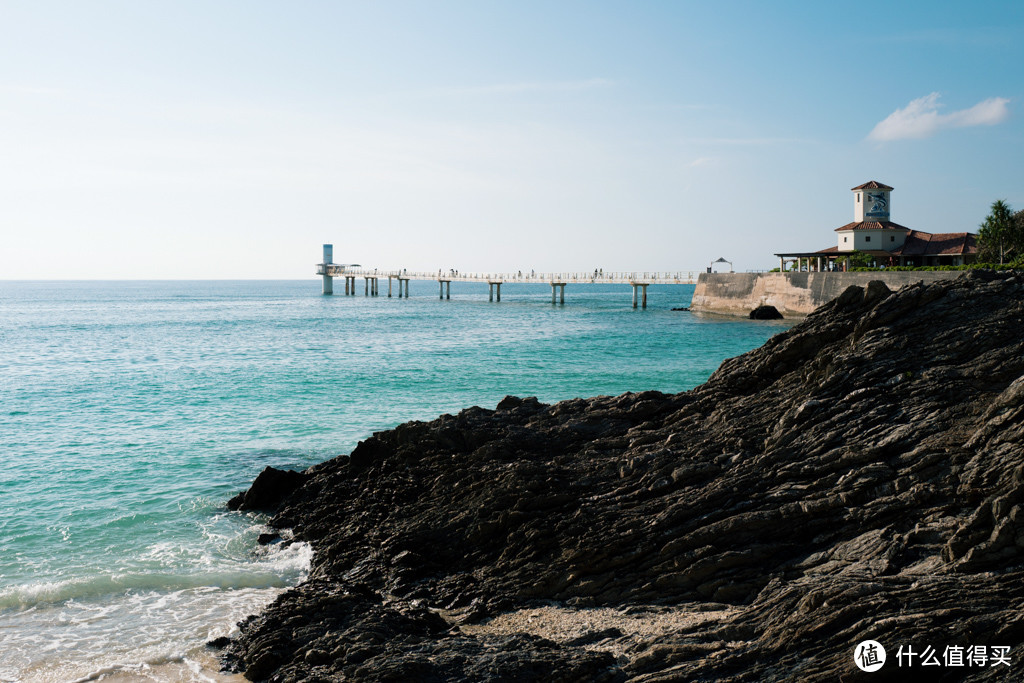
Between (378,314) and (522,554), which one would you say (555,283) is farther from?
(522,554)

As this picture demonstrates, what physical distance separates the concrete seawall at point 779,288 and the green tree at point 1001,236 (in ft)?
26.5

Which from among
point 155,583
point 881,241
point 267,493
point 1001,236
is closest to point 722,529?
point 155,583

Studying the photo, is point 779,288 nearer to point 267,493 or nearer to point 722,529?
point 267,493

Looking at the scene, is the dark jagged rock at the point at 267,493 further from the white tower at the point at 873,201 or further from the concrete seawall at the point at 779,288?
the white tower at the point at 873,201

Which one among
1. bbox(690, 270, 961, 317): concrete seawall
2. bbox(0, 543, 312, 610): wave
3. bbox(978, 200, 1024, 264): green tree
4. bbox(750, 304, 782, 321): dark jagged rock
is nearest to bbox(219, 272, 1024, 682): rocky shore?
bbox(0, 543, 312, 610): wave

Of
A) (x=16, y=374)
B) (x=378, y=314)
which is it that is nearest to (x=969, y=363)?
(x=16, y=374)

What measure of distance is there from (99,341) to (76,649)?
49.5 m

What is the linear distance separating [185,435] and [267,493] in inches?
314

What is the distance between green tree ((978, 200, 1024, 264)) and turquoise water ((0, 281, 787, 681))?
49.4ft

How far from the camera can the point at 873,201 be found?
6241cm

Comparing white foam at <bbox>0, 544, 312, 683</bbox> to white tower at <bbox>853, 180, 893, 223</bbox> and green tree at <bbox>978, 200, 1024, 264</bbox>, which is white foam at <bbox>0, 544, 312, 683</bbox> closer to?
green tree at <bbox>978, 200, 1024, 264</bbox>

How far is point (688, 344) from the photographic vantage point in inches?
1763

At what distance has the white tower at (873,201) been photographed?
204ft

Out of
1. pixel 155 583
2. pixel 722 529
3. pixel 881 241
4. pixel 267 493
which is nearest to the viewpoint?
pixel 722 529
